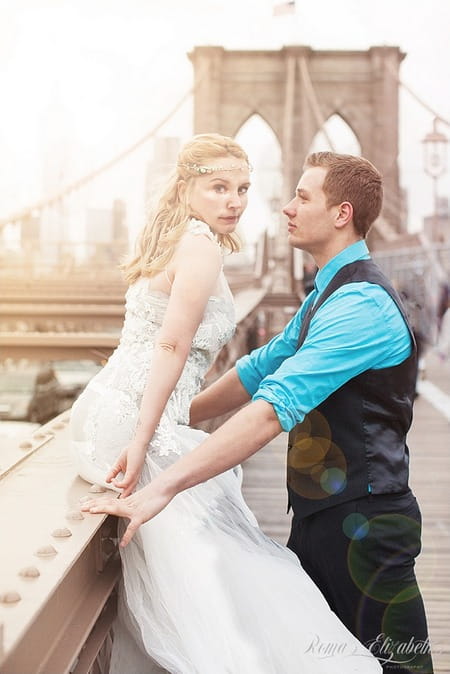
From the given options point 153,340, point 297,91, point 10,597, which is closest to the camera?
point 10,597

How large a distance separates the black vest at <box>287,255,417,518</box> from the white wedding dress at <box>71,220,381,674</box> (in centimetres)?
18

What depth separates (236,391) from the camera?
2.30 m

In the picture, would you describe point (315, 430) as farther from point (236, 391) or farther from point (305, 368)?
point (236, 391)

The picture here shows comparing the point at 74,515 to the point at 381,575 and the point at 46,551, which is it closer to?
the point at 46,551

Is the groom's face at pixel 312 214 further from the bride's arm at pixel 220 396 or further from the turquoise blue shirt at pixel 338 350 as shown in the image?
the bride's arm at pixel 220 396

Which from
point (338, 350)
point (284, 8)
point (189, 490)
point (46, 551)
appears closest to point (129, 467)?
point (189, 490)

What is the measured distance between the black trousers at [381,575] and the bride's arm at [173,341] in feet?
1.37

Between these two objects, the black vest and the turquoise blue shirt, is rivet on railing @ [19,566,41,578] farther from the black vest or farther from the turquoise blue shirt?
the black vest

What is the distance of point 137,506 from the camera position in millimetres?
1647

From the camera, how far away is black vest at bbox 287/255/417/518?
1.83m

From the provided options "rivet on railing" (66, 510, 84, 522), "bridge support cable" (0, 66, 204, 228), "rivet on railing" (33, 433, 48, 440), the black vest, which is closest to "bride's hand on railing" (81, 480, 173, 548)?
"rivet on railing" (66, 510, 84, 522)

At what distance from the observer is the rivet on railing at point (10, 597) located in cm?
125

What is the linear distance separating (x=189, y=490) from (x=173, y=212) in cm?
66

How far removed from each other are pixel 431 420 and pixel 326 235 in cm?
535
